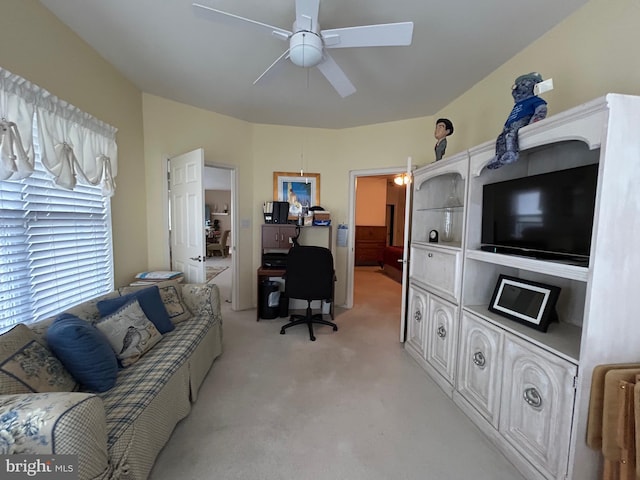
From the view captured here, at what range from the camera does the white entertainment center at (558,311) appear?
1175 mm

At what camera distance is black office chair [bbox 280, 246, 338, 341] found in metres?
3.04

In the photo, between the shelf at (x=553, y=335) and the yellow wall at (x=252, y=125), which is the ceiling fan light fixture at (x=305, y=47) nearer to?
the yellow wall at (x=252, y=125)

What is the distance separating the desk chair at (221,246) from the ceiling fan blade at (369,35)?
7.82 meters

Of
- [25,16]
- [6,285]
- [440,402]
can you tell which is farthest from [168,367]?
[25,16]

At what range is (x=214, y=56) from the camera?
229cm

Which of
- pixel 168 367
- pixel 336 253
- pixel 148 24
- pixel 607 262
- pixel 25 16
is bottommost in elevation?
pixel 168 367

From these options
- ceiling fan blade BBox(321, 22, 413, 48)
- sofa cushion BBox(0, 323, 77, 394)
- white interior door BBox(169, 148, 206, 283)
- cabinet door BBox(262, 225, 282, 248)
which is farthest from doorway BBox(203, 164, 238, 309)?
ceiling fan blade BBox(321, 22, 413, 48)

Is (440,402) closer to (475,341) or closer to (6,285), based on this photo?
(475,341)

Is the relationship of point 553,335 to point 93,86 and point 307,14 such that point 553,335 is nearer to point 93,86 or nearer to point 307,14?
point 307,14

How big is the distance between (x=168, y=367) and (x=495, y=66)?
134 inches

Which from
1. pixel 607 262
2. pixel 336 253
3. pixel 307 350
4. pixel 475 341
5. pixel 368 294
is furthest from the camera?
pixel 368 294

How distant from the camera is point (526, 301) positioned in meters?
1.70

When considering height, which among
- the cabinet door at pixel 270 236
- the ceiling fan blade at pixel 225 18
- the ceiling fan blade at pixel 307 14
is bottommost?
the cabinet door at pixel 270 236

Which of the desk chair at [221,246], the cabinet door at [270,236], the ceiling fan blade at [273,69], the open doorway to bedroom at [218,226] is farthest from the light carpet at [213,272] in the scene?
the ceiling fan blade at [273,69]
